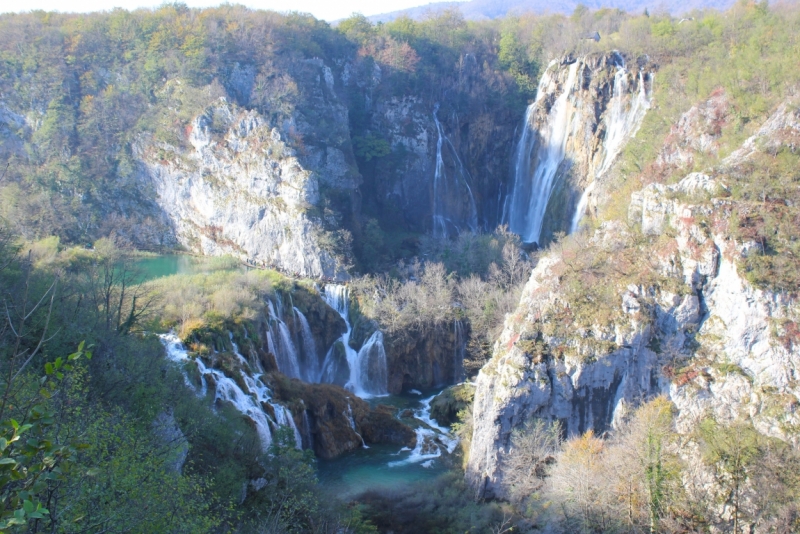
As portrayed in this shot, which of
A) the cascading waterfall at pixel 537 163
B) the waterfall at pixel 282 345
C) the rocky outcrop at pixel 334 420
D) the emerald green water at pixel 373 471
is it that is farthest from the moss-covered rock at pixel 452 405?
the cascading waterfall at pixel 537 163

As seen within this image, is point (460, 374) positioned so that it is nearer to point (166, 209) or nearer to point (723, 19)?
point (166, 209)

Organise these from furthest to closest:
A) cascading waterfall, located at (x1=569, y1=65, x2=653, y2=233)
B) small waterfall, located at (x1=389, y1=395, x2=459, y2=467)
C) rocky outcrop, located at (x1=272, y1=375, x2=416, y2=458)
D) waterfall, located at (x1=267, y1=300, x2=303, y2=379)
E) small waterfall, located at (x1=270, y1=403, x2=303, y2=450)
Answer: cascading waterfall, located at (x1=569, y1=65, x2=653, y2=233)
waterfall, located at (x1=267, y1=300, x2=303, y2=379)
rocky outcrop, located at (x1=272, y1=375, x2=416, y2=458)
small waterfall, located at (x1=389, y1=395, x2=459, y2=467)
small waterfall, located at (x1=270, y1=403, x2=303, y2=450)

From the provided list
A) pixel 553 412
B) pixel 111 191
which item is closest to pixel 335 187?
pixel 111 191

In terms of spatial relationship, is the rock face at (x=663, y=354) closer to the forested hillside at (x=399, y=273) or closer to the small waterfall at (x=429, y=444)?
the forested hillside at (x=399, y=273)

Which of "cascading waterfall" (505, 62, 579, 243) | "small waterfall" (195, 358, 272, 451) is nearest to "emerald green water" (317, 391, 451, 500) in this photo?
"small waterfall" (195, 358, 272, 451)

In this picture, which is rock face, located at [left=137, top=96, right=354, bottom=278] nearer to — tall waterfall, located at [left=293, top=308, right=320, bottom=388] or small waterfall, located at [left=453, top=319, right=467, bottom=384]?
tall waterfall, located at [left=293, top=308, right=320, bottom=388]

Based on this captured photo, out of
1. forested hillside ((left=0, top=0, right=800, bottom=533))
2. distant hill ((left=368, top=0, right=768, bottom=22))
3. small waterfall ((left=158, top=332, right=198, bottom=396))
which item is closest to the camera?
forested hillside ((left=0, top=0, right=800, bottom=533))

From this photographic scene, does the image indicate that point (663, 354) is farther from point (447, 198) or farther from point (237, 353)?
point (447, 198)

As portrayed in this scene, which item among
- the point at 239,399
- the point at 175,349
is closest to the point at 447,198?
the point at 175,349
